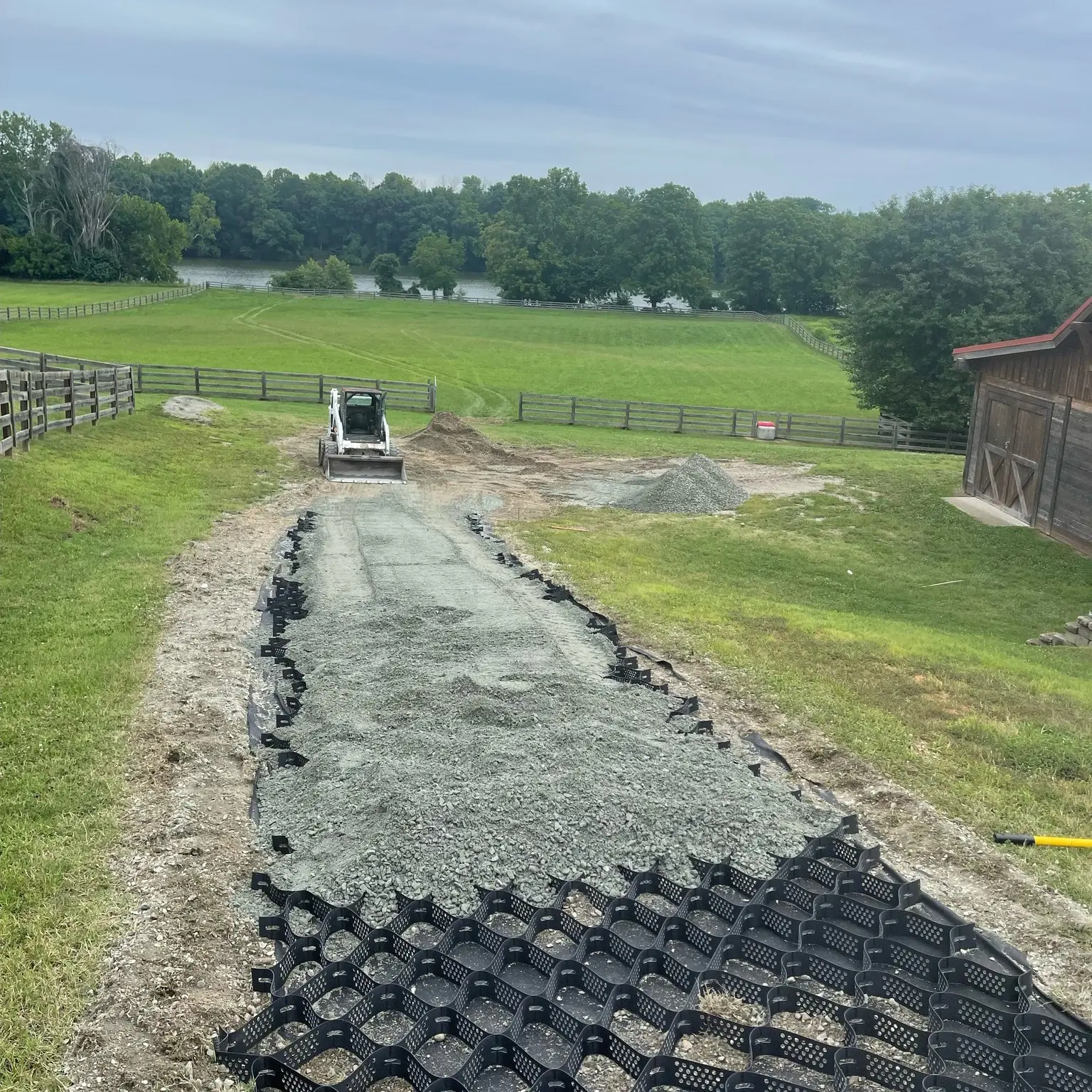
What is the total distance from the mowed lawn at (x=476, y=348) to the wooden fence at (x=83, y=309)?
1677 mm

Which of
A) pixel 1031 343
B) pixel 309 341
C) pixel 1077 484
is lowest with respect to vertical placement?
pixel 1077 484

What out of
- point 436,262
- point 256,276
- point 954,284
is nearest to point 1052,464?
point 954,284

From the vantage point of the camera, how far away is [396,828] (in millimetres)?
7055

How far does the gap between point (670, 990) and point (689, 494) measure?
17.6 metres

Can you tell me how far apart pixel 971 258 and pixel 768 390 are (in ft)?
57.6

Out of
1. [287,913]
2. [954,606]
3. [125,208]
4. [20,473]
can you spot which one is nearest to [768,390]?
[954,606]

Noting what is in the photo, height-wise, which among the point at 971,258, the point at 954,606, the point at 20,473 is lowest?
the point at 954,606

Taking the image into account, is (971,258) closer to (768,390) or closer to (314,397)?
(768,390)

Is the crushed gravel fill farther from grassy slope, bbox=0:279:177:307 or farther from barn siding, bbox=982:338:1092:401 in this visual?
grassy slope, bbox=0:279:177:307

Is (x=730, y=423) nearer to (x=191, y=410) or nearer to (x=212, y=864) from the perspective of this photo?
(x=191, y=410)

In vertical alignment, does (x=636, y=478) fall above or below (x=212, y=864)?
below

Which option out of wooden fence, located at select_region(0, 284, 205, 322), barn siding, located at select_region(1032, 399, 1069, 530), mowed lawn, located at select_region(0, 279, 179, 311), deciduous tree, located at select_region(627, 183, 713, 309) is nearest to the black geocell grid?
barn siding, located at select_region(1032, 399, 1069, 530)

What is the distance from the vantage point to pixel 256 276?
393 ft

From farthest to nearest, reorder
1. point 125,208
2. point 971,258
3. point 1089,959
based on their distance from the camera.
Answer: point 125,208 → point 971,258 → point 1089,959
